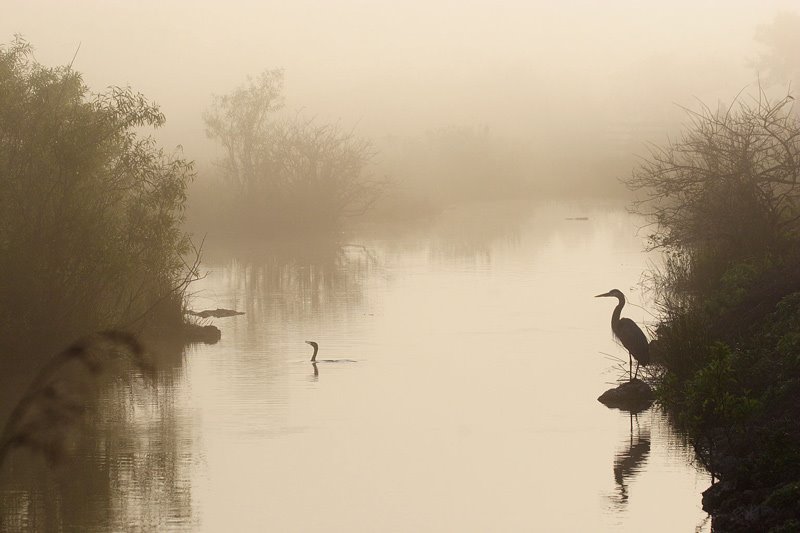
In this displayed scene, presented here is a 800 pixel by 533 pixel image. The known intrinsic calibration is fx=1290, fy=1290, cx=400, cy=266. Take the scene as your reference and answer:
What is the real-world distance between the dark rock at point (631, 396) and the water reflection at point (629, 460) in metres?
0.99

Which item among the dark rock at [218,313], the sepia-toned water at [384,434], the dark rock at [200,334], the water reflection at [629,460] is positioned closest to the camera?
the sepia-toned water at [384,434]

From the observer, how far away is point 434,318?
28953 mm

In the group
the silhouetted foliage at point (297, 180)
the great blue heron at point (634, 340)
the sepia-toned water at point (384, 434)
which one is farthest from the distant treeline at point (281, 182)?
the great blue heron at point (634, 340)

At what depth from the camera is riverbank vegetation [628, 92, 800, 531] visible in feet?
39.6

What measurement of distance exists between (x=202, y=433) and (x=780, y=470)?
8.06 metres

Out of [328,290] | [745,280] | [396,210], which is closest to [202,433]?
[745,280]

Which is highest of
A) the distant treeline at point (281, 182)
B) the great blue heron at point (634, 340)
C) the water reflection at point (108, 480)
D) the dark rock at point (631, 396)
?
the distant treeline at point (281, 182)

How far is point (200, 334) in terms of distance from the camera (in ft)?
84.7

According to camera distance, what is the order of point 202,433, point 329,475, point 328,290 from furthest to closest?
1. point 328,290
2. point 202,433
3. point 329,475

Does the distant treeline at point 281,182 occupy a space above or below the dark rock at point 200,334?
above

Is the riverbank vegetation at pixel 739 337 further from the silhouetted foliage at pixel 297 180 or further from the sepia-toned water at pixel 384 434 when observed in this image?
the silhouetted foliage at pixel 297 180

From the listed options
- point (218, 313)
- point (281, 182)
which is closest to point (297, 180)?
point (281, 182)

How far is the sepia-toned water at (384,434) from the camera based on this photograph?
13.3 meters

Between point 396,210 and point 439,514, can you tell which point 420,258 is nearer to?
point 396,210
